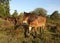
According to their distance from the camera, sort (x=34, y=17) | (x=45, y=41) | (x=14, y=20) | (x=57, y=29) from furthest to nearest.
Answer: (x=14, y=20) → (x=57, y=29) → (x=34, y=17) → (x=45, y=41)

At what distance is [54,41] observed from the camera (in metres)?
13.4

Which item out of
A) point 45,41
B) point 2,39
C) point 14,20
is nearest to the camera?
point 2,39

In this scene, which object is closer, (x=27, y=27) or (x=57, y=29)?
(x=27, y=27)

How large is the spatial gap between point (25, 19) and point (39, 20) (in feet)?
4.99

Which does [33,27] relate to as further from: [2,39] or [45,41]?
[2,39]

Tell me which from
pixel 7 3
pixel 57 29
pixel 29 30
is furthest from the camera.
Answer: pixel 7 3

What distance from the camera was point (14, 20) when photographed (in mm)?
22625

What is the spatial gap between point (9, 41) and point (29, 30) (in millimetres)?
4856

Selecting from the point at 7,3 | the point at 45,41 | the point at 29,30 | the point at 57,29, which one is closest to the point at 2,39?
the point at 45,41

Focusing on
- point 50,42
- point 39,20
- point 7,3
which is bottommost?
point 50,42

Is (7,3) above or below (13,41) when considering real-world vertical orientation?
above

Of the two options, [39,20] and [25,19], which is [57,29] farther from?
[25,19]

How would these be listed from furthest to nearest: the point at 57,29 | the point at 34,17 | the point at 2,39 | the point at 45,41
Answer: the point at 57,29, the point at 34,17, the point at 45,41, the point at 2,39

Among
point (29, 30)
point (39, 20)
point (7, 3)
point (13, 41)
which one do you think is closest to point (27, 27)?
point (29, 30)
